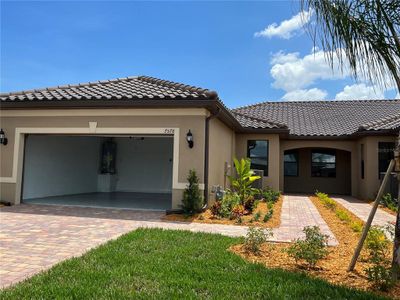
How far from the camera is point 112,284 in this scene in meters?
4.43

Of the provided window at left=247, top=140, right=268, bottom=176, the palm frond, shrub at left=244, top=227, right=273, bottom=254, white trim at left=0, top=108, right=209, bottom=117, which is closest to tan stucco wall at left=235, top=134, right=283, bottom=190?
window at left=247, top=140, right=268, bottom=176

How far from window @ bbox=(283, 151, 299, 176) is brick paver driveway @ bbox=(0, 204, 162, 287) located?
12.9 metres

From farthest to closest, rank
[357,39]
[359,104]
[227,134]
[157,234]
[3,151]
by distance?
[359,104] → [227,134] → [3,151] → [157,234] → [357,39]

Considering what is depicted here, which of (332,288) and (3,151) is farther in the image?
(3,151)

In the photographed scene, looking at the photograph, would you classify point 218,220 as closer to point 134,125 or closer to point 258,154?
point 134,125

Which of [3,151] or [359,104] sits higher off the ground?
[359,104]

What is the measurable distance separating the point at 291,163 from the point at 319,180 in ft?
6.54

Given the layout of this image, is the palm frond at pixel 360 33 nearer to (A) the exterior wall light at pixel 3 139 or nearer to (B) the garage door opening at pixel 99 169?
(B) the garage door opening at pixel 99 169

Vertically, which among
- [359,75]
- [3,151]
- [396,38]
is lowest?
[3,151]

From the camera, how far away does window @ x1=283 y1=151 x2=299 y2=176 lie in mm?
21562

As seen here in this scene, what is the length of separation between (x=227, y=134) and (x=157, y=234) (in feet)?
28.7

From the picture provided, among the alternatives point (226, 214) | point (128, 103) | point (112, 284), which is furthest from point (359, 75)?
point (128, 103)

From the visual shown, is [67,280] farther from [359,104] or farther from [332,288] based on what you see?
[359,104]

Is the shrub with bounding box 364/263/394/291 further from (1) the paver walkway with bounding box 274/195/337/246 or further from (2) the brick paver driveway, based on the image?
(2) the brick paver driveway
